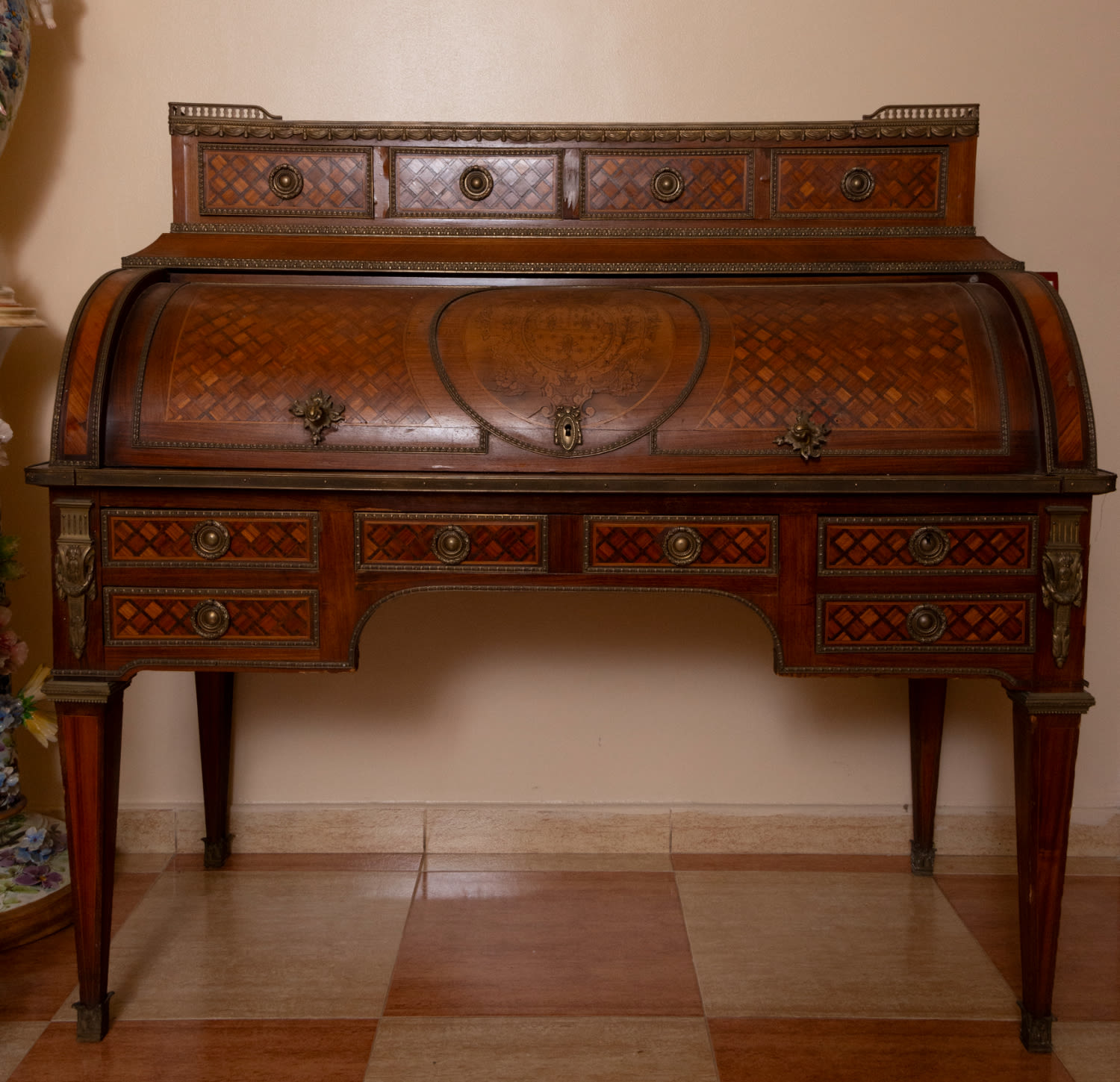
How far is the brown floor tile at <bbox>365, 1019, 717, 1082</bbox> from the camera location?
2049 millimetres

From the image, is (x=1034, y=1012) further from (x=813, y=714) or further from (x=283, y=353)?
(x=283, y=353)

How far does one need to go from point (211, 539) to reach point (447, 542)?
0.46 meters

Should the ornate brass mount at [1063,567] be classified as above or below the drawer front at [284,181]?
below

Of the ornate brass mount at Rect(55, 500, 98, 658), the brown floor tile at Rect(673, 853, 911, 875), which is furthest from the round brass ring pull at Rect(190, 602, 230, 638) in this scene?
the brown floor tile at Rect(673, 853, 911, 875)

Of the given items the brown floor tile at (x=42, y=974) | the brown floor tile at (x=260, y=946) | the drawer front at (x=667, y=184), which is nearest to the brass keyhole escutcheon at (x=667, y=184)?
the drawer front at (x=667, y=184)

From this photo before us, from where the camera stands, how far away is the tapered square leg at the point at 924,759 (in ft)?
9.35

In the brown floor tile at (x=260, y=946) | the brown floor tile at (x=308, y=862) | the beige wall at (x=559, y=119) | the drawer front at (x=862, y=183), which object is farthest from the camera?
the brown floor tile at (x=308, y=862)

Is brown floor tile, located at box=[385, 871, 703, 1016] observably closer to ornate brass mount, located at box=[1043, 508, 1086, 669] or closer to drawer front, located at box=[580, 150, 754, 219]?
ornate brass mount, located at box=[1043, 508, 1086, 669]

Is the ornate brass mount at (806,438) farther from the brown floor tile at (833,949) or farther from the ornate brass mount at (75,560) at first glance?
the ornate brass mount at (75,560)

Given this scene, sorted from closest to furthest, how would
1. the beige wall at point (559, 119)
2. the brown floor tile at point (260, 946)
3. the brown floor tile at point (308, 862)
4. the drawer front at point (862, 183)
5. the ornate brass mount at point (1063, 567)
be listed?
the ornate brass mount at point (1063, 567), the brown floor tile at point (260, 946), the drawer front at point (862, 183), the beige wall at point (559, 119), the brown floor tile at point (308, 862)

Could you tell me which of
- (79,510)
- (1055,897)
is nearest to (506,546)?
(79,510)

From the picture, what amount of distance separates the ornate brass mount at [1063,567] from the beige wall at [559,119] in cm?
103

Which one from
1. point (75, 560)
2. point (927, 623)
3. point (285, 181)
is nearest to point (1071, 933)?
point (927, 623)

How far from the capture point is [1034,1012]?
2.14 metres
